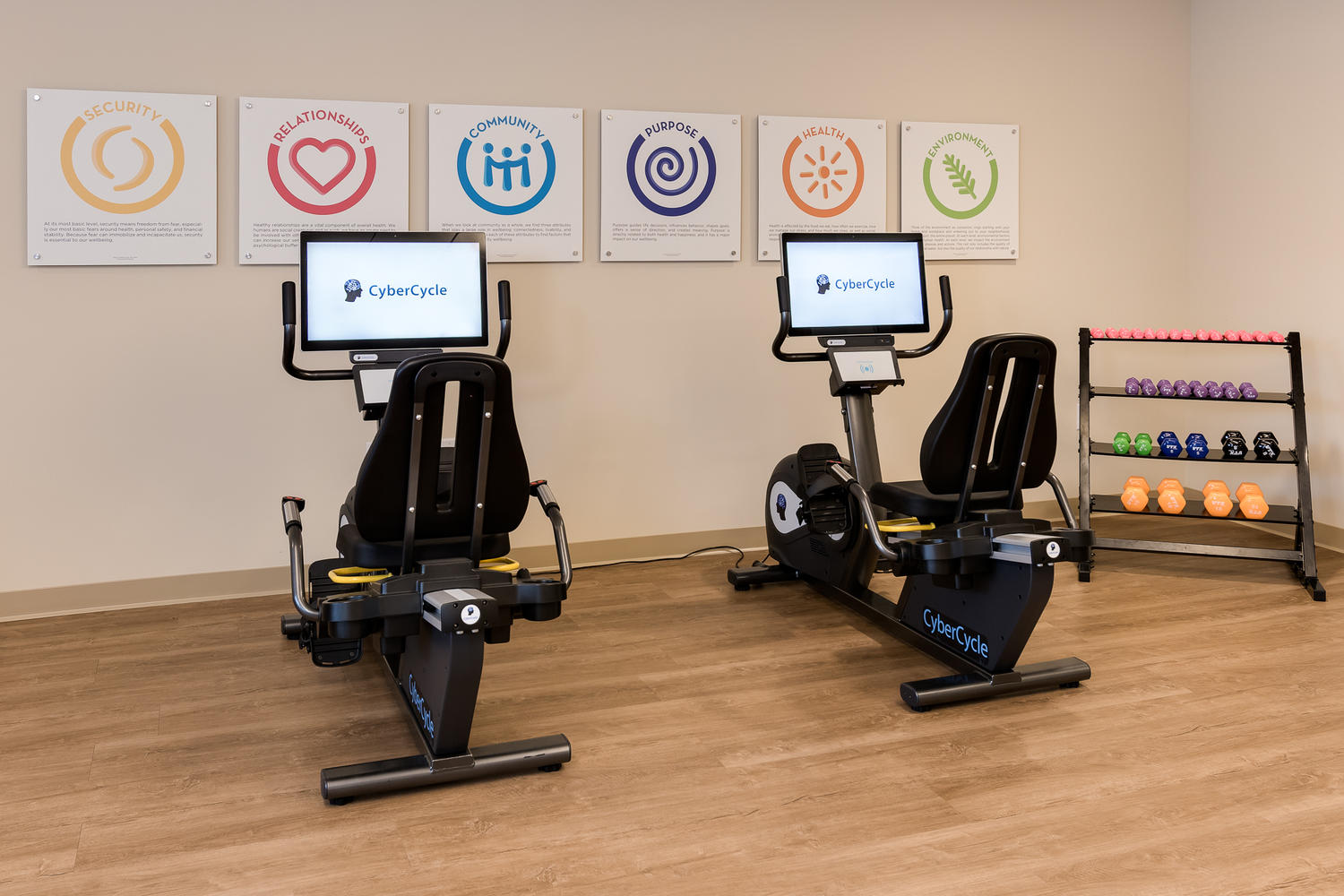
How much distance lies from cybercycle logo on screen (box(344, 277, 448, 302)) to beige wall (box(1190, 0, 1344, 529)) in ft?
12.3

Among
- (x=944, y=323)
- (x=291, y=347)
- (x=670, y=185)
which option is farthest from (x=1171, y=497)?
(x=291, y=347)

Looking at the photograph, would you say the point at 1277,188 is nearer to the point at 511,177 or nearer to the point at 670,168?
the point at 670,168

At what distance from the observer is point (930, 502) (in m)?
3.12

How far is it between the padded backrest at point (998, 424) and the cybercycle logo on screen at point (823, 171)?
5.83ft

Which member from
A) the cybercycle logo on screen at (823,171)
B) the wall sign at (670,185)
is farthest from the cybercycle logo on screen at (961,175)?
the wall sign at (670,185)

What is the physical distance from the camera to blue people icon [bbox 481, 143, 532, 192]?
13.3 feet

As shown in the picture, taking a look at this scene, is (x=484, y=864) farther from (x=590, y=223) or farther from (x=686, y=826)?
(x=590, y=223)

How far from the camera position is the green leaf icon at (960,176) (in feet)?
15.3

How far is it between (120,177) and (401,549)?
79.6 inches

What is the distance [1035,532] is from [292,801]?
202cm

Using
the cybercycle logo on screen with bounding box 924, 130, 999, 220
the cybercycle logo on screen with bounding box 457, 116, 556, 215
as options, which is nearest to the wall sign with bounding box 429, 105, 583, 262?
the cybercycle logo on screen with bounding box 457, 116, 556, 215

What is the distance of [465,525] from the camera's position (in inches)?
99.9

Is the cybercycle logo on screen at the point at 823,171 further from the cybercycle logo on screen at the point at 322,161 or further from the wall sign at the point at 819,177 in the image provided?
the cybercycle logo on screen at the point at 322,161

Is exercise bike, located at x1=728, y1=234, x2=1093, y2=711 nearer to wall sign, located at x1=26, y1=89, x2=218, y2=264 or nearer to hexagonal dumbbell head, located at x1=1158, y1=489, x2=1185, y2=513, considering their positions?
hexagonal dumbbell head, located at x1=1158, y1=489, x2=1185, y2=513
